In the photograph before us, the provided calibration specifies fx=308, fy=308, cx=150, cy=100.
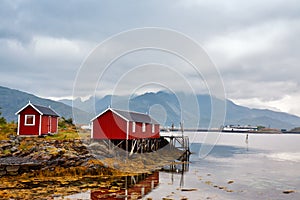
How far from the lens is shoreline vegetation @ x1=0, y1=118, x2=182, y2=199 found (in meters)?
23.1

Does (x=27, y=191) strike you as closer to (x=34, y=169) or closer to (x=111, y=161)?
(x=34, y=169)

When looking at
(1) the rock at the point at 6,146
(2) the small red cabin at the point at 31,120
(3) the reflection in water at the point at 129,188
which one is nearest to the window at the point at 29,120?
(2) the small red cabin at the point at 31,120

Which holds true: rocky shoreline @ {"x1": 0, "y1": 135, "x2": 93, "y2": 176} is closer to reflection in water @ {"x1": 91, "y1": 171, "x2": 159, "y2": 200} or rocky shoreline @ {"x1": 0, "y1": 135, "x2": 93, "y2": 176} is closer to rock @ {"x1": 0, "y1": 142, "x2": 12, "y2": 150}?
rock @ {"x1": 0, "y1": 142, "x2": 12, "y2": 150}

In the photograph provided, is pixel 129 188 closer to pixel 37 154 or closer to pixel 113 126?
pixel 37 154

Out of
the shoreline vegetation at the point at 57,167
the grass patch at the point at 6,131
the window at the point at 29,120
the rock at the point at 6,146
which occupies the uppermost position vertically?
the window at the point at 29,120

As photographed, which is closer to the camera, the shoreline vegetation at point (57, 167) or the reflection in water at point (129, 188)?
the reflection in water at point (129, 188)

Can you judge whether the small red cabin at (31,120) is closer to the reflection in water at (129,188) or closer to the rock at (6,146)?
the rock at (6,146)

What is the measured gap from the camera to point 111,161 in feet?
107

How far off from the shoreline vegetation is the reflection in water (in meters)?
0.31

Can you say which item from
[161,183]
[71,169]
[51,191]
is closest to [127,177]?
[161,183]

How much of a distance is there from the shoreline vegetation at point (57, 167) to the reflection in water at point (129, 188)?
313 mm

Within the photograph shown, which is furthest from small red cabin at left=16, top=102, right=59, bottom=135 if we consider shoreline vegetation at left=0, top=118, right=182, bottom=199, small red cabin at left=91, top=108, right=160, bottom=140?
small red cabin at left=91, top=108, right=160, bottom=140

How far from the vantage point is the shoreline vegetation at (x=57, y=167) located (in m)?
23.1

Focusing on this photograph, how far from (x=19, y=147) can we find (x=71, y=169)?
7.47 metres
